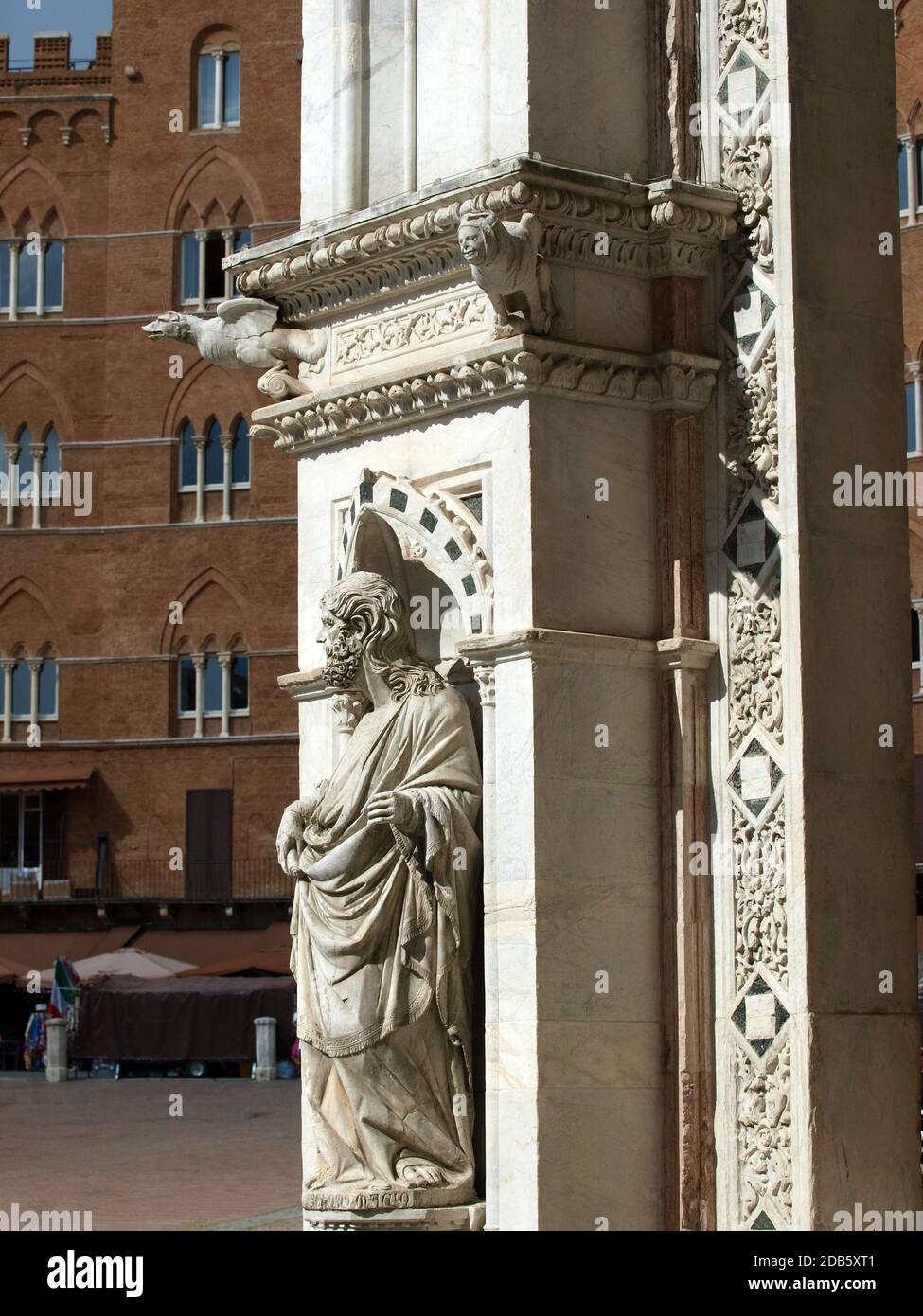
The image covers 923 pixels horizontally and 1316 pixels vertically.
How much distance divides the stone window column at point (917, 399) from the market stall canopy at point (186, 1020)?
13007 mm

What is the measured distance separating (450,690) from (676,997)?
1341 millimetres

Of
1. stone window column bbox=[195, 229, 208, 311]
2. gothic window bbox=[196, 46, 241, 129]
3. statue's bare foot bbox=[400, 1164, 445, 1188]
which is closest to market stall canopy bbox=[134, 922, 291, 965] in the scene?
stone window column bbox=[195, 229, 208, 311]

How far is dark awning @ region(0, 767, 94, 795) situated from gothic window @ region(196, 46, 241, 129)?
1362 cm

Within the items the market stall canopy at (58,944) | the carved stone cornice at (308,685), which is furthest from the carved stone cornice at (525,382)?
the market stall canopy at (58,944)

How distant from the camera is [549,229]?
8.30m

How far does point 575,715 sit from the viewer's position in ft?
27.1

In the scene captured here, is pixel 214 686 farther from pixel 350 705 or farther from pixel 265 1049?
pixel 350 705

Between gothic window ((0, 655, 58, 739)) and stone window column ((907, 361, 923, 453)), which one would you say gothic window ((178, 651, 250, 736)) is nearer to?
gothic window ((0, 655, 58, 739))

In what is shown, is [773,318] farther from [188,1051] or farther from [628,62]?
[188,1051]

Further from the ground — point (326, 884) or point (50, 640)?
point (50, 640)

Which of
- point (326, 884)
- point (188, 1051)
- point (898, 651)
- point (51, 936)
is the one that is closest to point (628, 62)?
point (898, 651)

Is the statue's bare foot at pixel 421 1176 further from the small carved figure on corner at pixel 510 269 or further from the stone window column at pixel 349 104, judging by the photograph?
the stone window column at pixel 349 104

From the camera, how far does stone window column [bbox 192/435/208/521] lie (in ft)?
162
